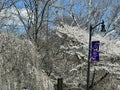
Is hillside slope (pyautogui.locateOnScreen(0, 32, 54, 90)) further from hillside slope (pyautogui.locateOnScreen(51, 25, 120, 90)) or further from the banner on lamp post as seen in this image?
hillside slope (pyautogui.locateOnScreen(51, 25, 120, 90))

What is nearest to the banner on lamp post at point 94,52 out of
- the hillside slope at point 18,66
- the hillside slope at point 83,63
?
the hillside slope at point 83,63

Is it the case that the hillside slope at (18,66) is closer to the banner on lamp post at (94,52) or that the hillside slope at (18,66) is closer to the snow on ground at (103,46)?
the banner on lamp post at (94,52)

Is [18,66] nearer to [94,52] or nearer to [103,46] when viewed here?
[94,52]

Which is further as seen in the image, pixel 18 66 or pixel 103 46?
pixel 103 46

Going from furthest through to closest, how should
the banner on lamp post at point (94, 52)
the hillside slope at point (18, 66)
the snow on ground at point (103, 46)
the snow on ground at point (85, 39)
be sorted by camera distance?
the snow on ground at point (85, 39) → the snow on ground at point (103, 46) → the banner on lamp post at point (94, 52) → the hillside slope at point (18, 66)

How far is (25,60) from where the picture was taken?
18516mm

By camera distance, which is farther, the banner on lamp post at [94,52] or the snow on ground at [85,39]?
the snow on ground at [85,39]

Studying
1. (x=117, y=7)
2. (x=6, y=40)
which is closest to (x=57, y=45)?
(x=117, y=7)

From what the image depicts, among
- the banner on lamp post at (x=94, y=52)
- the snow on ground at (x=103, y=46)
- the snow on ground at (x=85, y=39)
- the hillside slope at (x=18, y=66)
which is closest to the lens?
the hillside slope at (x=18, y=66)

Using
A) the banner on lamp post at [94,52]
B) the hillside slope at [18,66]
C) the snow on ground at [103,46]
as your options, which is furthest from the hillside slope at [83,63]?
the hillside slope at [18,66]

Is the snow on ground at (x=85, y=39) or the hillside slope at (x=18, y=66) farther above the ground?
the snow on ground at (x=85, y=39)

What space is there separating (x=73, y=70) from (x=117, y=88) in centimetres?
398

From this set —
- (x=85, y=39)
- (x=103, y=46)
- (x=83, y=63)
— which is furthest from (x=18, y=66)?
(x=103, y=46)

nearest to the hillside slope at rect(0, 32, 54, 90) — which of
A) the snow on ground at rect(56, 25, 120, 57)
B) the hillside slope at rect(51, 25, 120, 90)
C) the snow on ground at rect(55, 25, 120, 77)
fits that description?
the hillside slope at rect(51, 25, 120, 90)
